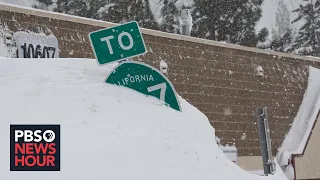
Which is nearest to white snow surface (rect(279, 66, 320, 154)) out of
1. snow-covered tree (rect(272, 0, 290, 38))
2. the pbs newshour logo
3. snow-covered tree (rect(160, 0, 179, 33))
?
Answer: the pbs newshour logo

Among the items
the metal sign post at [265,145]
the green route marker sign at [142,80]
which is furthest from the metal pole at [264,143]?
the green route marker sign at [142,80]

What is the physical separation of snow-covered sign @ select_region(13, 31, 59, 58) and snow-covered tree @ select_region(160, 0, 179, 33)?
1240 inches

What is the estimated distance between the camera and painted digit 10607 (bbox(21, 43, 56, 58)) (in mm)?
15188

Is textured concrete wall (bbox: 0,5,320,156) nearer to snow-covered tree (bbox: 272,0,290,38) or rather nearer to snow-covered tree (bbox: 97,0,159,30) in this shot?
snow-covered tree (bbox: 97,0,159,30)

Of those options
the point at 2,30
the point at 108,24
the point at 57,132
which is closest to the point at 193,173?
the point at 57,132

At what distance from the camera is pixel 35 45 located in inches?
608

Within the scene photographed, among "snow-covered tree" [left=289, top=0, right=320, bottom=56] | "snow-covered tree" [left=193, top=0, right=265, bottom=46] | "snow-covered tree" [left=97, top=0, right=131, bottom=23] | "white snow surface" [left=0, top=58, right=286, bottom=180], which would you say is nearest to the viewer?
"white snow surface" [left=0, top=58, right=286, bottom=180]

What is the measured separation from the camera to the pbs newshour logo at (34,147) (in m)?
6.79

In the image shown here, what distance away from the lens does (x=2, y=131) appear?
741cm

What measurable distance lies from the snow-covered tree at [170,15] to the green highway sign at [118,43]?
37879mm

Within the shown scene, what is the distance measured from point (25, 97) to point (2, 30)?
6.97 metres

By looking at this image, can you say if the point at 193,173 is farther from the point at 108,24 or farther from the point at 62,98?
the point at 108,24

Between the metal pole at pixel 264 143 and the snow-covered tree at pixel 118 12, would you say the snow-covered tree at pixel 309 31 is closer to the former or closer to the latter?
the snow-covered tree at pixel 118 12

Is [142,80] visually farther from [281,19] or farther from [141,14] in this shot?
[281,19]
